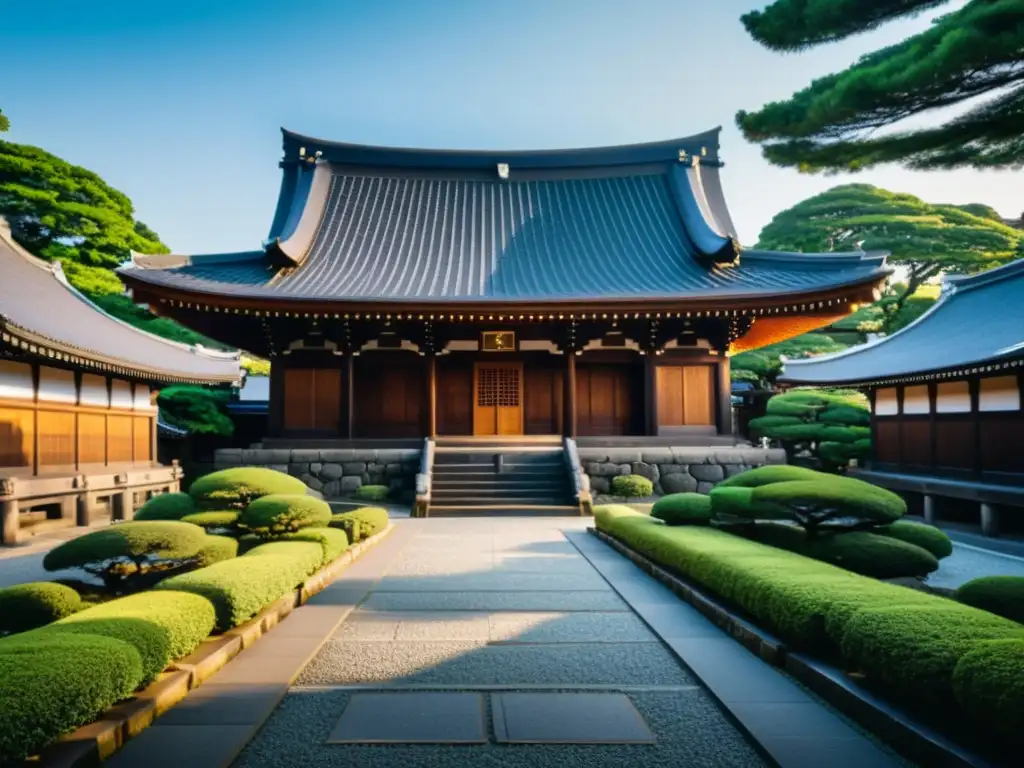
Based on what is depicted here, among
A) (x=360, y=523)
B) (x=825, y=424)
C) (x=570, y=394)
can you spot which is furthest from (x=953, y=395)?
(x=360, y=523)

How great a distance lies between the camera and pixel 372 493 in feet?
55.7

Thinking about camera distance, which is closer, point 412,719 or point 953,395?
point 412,719

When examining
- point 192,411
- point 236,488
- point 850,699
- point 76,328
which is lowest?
point 850,699

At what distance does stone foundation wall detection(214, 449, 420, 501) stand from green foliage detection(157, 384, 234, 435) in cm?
749

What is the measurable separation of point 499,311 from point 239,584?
40.6 ft

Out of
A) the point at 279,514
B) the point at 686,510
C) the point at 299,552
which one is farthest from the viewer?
the point at 686,510

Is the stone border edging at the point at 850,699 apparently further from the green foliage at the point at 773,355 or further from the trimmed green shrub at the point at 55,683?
the green foliage at the point at 773,355

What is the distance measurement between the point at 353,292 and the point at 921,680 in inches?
672

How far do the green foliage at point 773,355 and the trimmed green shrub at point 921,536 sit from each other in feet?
68.1

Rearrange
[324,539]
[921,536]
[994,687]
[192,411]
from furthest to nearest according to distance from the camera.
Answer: [192,411], [324,539], [921,536], [994,687]

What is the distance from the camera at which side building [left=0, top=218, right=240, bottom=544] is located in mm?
13734

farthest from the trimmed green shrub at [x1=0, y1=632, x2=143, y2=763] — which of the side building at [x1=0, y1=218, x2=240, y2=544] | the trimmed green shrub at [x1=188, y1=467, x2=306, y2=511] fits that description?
the side building at [x1=0, y1=218, x2=240, y2=544]

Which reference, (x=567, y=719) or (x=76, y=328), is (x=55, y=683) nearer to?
(x=567, y=719)

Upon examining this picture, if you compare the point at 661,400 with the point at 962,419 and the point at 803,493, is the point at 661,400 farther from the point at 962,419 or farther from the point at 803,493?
the point at 803,493
